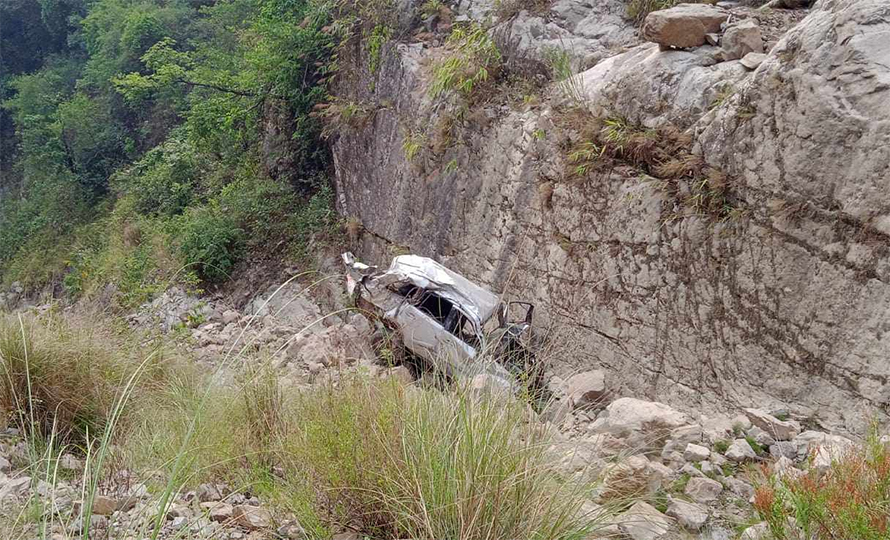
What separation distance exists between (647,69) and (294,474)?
550 centimetres

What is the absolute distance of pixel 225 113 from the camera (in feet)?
48.7

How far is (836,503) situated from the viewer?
2.57 meters

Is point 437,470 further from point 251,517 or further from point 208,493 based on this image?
point 208,493

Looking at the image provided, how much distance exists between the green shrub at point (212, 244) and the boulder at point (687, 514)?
36.0 ft

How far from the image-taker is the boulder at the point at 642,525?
2834mm

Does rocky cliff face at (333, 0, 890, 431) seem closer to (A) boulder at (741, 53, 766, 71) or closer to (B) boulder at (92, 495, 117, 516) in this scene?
(A) boulder at (741, 53, 766, 71)

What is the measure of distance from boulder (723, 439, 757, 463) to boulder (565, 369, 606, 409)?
1.68 meters

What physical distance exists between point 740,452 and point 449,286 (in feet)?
11.9

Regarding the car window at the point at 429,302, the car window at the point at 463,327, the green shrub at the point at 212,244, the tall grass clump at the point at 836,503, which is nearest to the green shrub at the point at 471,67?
the car window at the point at 429,302

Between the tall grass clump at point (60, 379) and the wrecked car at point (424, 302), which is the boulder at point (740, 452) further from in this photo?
the tall grass clump at point (60, 379)

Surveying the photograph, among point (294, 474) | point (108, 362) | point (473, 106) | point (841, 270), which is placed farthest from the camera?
point (473, 106)

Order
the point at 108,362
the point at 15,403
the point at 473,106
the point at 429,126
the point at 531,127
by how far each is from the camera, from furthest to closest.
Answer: the point at 429,126 < the point at 473,106 < the point at 531,127 < the point at 108,362 < the point at 15,403

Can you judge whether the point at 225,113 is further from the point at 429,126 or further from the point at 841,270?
the point at 841,270

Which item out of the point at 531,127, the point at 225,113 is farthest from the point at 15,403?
the point at 225,113
